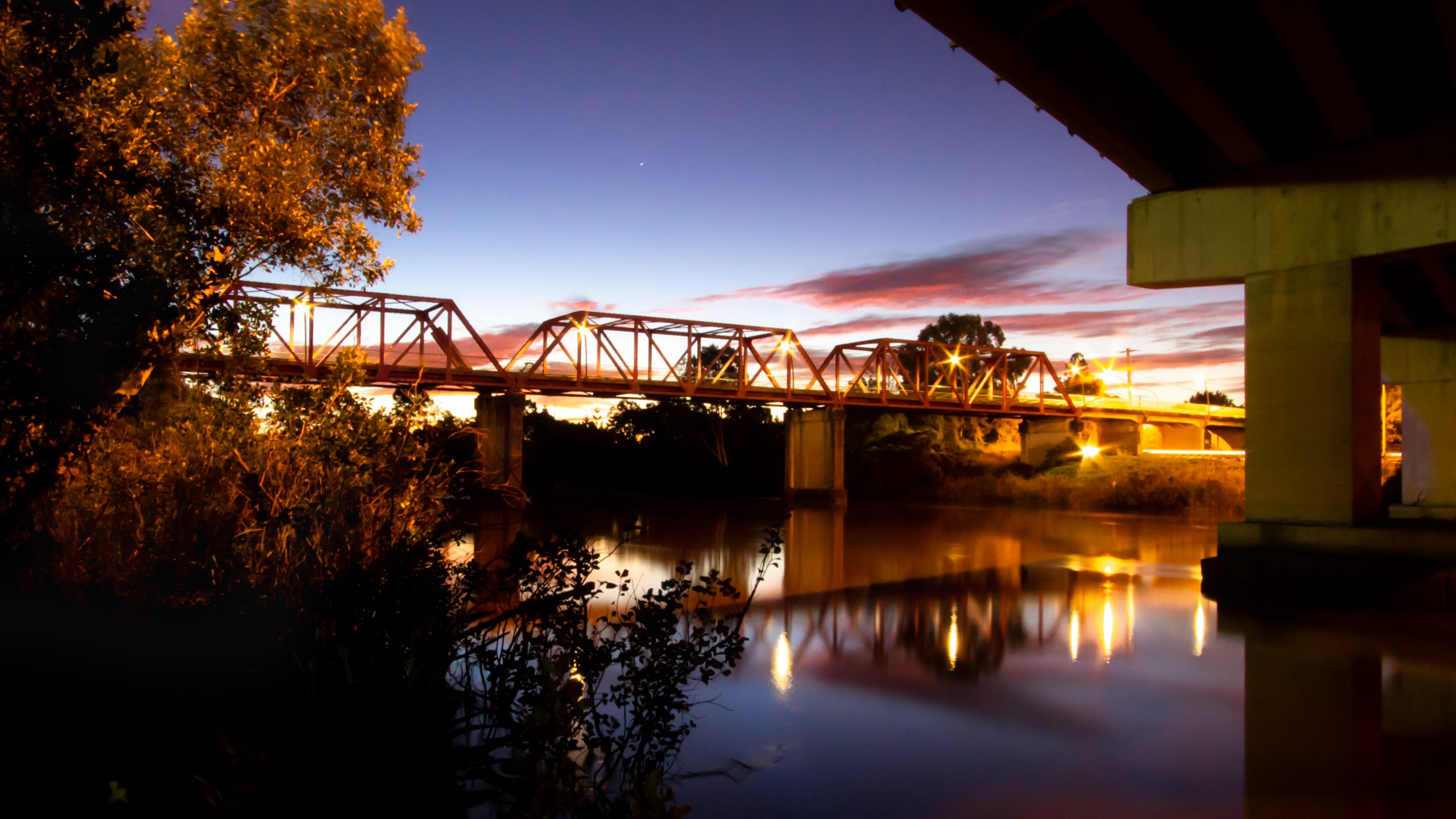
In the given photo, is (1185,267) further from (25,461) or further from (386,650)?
(25,461)

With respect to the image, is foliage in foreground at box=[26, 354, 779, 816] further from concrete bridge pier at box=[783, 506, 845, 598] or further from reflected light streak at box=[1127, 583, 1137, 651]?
reflected light streak at box=[1127, 583, 1137, 651]

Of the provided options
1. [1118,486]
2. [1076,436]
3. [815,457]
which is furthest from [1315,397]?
[1076,436]

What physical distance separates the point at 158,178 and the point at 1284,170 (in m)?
14.9

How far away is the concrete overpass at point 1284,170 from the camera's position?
458 inches

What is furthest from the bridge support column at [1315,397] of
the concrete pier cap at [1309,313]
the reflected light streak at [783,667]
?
the reflected light streak at [783,667]

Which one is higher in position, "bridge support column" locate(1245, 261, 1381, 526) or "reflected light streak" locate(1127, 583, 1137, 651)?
"bridge support column" locate(1245, 261, 1381, 526)

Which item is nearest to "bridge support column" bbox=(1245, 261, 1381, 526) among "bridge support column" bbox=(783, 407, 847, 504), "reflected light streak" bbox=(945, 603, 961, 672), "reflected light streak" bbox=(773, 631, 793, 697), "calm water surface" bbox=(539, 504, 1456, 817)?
"calm water surface" bbox=(539, 504, 1456, 817)

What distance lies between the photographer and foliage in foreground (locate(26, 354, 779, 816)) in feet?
17.0

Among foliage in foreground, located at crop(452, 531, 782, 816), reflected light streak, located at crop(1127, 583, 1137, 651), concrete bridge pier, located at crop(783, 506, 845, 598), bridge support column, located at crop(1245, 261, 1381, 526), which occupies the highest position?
bridge support column, located at crop(1245, 261, 1381, 526)

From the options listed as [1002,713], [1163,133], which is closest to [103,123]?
[1002,713]

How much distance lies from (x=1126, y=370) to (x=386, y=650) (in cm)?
9401

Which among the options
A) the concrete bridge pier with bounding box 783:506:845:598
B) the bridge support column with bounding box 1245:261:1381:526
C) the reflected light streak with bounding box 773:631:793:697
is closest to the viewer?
the reflected light streak with bounding box 773:631:793:697

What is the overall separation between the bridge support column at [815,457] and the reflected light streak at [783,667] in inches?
1746

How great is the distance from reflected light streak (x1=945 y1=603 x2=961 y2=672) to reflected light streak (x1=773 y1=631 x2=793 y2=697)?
1.70 m
